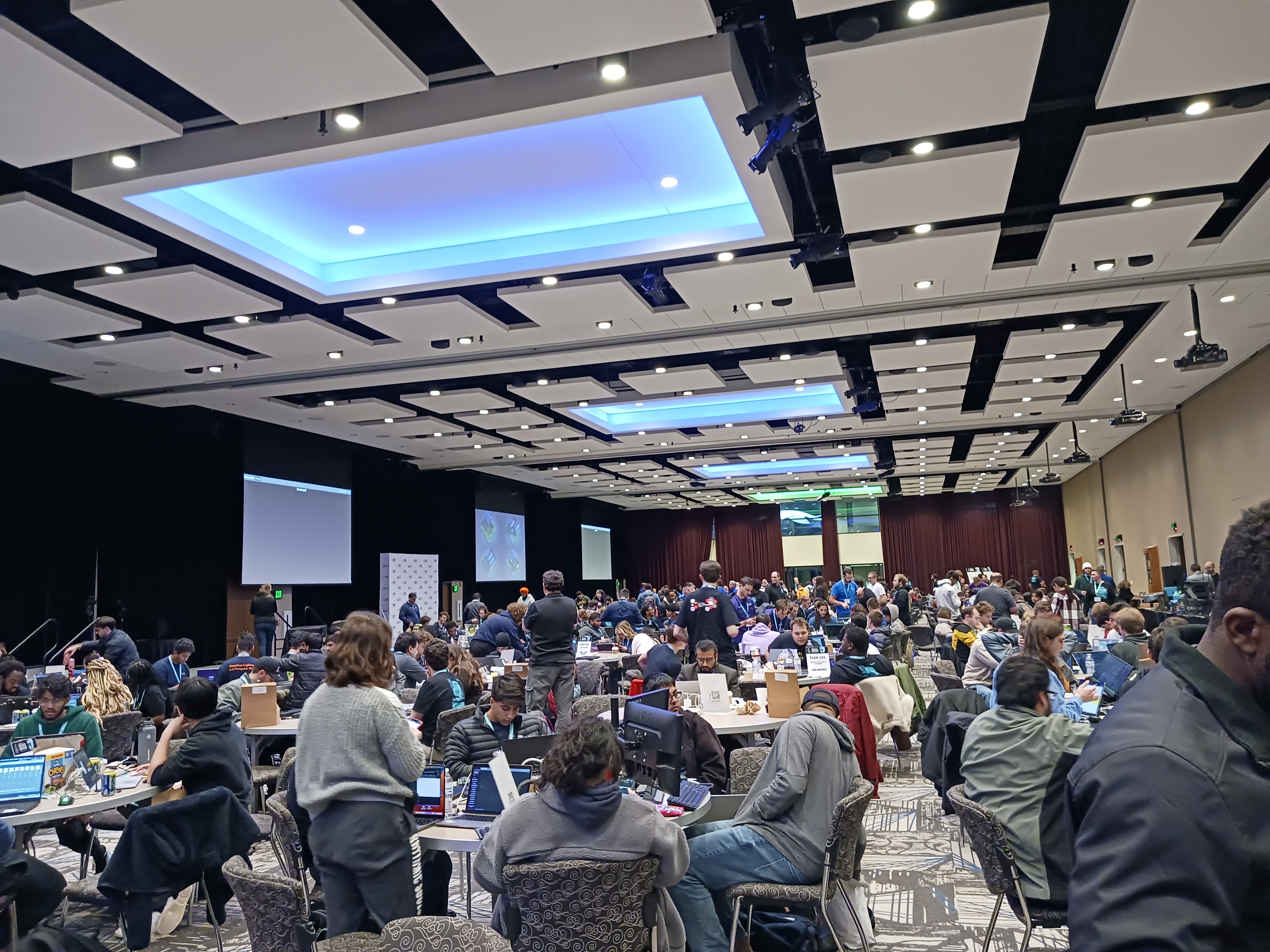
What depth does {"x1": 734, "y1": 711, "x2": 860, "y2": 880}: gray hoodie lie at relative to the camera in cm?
367

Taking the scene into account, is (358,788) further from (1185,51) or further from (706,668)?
(1185,51)

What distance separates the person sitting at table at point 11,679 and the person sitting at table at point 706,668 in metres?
5.51

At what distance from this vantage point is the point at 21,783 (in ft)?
14.0

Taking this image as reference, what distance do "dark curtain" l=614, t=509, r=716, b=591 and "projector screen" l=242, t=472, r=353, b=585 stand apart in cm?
1740

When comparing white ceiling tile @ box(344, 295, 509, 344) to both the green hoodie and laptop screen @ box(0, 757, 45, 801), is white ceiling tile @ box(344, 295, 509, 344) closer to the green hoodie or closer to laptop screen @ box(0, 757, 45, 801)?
the green hoodie

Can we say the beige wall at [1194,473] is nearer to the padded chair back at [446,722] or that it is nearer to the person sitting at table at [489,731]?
the person sitting at table at [489,731]

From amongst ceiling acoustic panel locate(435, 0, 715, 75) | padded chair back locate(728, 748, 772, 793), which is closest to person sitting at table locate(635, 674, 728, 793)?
padded chair back locate(728, 748, 772, 793)

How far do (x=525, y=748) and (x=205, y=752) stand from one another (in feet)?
5.12

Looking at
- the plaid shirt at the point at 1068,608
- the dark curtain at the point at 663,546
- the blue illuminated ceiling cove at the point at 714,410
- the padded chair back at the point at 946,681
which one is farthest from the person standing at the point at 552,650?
the dark curtain at the point at 663,546

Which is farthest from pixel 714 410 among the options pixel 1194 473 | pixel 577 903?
pixel 577 903

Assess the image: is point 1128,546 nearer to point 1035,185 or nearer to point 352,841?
point 1035,185

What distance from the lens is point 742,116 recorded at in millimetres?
5363

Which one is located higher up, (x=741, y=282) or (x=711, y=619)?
(x=741, y=282)

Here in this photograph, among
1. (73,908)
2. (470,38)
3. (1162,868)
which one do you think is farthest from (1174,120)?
(73,908)
